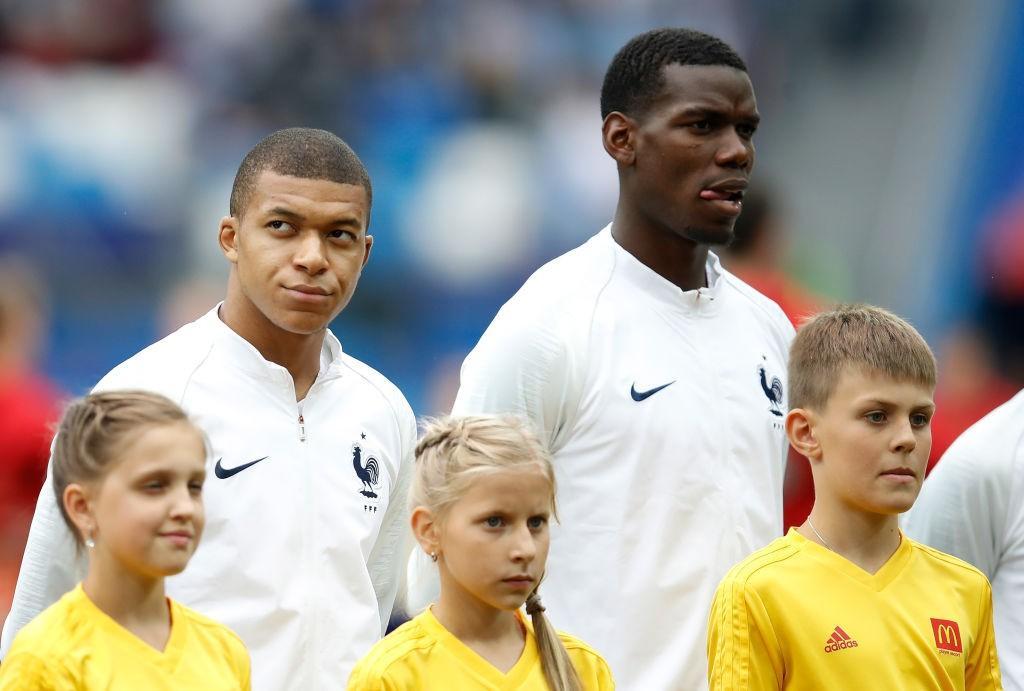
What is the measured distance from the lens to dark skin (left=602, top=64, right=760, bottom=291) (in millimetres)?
4293

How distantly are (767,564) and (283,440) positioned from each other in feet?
3.84

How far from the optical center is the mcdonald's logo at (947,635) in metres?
3.57

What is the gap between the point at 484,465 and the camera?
3.53 metres

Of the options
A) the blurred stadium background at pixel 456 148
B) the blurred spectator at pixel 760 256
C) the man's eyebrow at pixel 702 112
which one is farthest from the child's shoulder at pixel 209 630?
the blurred stadium background at pixel 456 148

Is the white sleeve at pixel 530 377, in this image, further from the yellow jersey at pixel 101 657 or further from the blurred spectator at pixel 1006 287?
the blurred spectator at pixel 1006 287

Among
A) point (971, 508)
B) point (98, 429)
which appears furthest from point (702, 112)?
point (98, 429)

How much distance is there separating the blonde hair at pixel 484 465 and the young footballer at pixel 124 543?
549mm

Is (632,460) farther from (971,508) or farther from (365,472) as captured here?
(971,508)

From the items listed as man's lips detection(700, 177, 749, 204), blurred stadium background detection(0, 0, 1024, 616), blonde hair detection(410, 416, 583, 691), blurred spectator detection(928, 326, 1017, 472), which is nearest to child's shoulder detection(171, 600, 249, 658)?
blonde hair detection(410, 416, 583, 691)

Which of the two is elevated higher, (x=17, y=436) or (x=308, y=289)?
(x=17, y=436)

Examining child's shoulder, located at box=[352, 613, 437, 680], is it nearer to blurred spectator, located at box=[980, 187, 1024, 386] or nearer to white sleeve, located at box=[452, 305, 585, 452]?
white sleeve, located at box=[452, 305, 585, 452]

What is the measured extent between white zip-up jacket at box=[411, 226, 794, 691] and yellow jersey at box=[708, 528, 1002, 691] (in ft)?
1.57

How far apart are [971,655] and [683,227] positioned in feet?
4.33

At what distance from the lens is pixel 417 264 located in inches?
376
